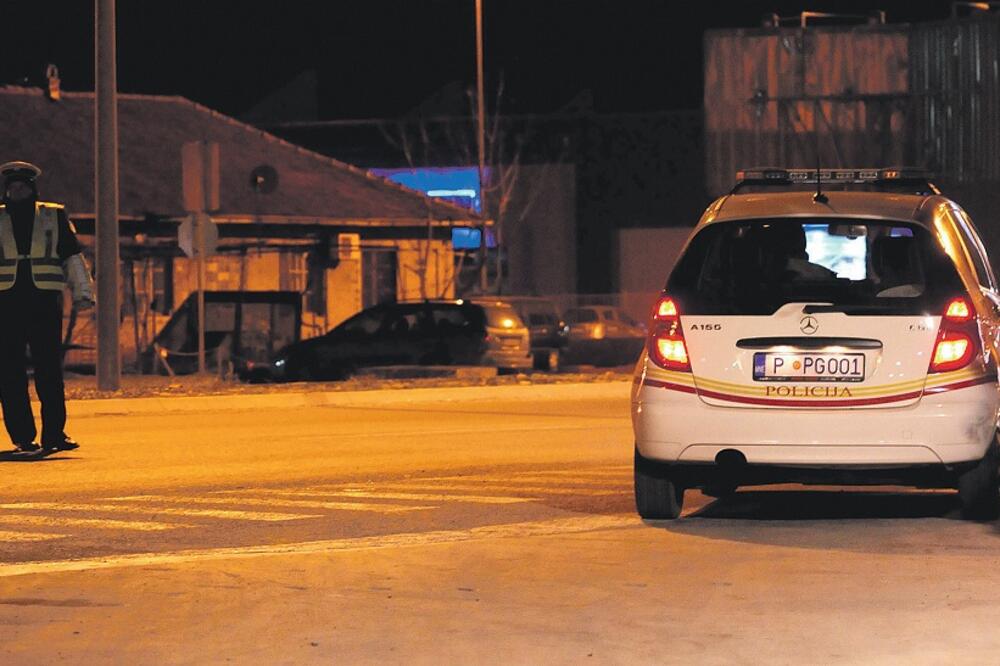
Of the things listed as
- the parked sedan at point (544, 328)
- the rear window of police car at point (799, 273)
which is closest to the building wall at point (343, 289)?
the parked sedan at point (544, 328)

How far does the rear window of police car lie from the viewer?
10555mm

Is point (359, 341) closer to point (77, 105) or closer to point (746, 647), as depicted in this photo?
point (77, 105)

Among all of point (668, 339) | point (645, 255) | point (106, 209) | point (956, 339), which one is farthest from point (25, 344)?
point (645, 255)

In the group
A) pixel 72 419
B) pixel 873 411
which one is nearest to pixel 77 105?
pixel 72 419

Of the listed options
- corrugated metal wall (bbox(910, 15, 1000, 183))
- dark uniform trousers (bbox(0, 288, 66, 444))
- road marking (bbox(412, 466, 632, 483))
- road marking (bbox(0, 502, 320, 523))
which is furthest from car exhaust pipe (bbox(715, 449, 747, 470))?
corrugated metal wall (bbox(910, 15, 1000, 183))

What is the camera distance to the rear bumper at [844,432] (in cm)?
1037

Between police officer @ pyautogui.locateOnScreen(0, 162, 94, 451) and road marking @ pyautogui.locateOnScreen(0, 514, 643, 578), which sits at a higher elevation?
Answer: police officer @ pyautogui.locateOnScreen(0, 162, 94, 451)

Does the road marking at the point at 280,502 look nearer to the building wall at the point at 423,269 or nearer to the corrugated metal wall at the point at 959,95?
the building wall at the point at 423,269

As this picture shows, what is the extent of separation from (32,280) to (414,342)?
15.9 meters

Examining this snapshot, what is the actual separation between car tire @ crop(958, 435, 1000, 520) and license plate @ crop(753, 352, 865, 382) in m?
0.82

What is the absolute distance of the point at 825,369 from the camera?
10.5 metres

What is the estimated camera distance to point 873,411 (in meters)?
10.4

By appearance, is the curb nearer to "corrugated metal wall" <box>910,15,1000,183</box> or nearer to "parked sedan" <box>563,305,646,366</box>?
"parked sedan" <box>563,305,646,366</box>

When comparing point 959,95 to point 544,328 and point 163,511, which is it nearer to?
point 544,328
